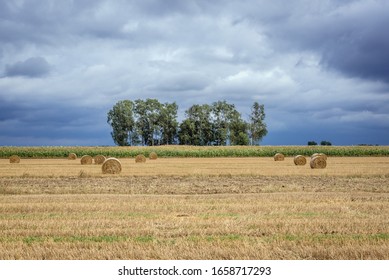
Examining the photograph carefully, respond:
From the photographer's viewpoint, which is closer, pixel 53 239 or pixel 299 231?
pixel 53 239

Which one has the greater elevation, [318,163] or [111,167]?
[111,167]

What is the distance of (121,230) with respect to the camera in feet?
35.2

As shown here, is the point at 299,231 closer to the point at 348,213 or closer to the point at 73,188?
the point at 348,213

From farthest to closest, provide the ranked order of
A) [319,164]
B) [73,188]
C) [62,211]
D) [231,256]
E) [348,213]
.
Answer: [319,164], [73,188], [62,211], [348,213], [231,256]

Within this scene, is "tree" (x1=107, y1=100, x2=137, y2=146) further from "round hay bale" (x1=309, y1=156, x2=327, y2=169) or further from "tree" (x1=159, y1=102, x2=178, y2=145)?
"round hay bale" (x1=309, y1=156, x2=327, y2=169)

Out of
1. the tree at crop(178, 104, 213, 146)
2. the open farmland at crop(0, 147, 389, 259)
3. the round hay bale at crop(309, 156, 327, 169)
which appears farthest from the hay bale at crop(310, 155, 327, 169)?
the tree at crop(178, 104, 213, 146)

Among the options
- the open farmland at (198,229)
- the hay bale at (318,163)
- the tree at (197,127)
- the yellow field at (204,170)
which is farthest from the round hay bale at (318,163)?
the tree at (197,127)

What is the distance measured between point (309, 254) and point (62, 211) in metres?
8.48

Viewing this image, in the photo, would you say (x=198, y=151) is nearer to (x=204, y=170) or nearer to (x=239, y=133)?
(x=239, y=133)

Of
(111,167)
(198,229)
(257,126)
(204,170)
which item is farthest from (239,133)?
(198,229)

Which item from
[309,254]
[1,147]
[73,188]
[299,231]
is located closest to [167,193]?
[73,188]

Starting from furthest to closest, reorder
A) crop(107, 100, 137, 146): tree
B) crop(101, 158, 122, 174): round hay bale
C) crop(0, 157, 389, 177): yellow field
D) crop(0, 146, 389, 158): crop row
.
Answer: crop(107, 100, 137, 146): tree
crop(0, 146, 389, 158): crop row
crop(101, 158, 122, 174): round hay bale
crop(0, 157, 389, 177): yellow field

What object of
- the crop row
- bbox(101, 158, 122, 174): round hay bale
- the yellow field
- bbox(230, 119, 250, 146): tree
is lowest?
the yellow field
